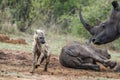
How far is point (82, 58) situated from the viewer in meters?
12.1

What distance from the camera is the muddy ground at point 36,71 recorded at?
9.55 m

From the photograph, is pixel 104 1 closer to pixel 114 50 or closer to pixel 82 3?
pixel 114 50

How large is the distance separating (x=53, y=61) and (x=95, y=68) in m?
1.83

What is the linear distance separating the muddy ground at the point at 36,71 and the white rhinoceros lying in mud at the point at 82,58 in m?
0.20

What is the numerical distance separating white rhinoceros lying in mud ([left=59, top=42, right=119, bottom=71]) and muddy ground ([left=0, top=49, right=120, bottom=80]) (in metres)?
0.20

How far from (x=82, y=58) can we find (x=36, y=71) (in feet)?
6.56

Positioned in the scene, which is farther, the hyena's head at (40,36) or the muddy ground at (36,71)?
the hyena's head at (40,36)

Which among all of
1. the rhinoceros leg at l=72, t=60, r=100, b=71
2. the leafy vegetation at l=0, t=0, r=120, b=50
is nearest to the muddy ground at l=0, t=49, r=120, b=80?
the rhinoceros leg at l=72, t=60, r=100, b=71

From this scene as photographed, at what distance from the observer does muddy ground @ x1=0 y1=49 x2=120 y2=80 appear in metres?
9.55

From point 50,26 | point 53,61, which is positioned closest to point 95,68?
point 53,61

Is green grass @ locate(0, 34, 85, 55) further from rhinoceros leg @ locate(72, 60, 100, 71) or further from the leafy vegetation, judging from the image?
rhinoceros leg @ locate(72, 60, 100, 71)

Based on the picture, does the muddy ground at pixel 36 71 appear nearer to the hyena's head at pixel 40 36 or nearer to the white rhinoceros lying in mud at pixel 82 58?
the white rhinoceros lying in mud at pixel 82 58

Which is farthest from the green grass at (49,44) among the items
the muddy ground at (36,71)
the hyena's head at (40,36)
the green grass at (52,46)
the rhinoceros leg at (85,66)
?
the hyena's head at (40,36)

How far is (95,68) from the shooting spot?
38.7 ft
